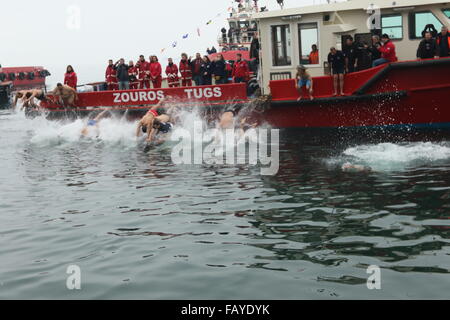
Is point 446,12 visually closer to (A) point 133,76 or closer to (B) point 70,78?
(A) point 133,76

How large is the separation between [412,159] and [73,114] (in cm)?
1216

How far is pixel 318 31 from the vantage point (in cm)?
1512

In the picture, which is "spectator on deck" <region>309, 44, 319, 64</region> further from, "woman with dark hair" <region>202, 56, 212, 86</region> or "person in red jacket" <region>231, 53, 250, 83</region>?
"woman with dark hair" <region>202, 56, 212, 86</region>

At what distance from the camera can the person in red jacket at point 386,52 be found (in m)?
13.7

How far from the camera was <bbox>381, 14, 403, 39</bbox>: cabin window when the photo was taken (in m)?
14.3

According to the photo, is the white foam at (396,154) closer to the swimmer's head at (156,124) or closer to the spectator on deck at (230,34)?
the swimmer's head at (156,124)

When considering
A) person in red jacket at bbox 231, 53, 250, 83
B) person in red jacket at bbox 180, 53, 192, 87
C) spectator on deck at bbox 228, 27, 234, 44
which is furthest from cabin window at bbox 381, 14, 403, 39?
spectator on deck at bbox 228, 27, 234, 44

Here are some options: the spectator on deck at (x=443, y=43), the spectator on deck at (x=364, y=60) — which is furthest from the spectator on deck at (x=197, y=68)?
the spectator on deck at (x=443, y=43)

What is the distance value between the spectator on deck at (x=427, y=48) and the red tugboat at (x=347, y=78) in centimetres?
36

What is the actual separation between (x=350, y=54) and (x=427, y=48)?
197cm
